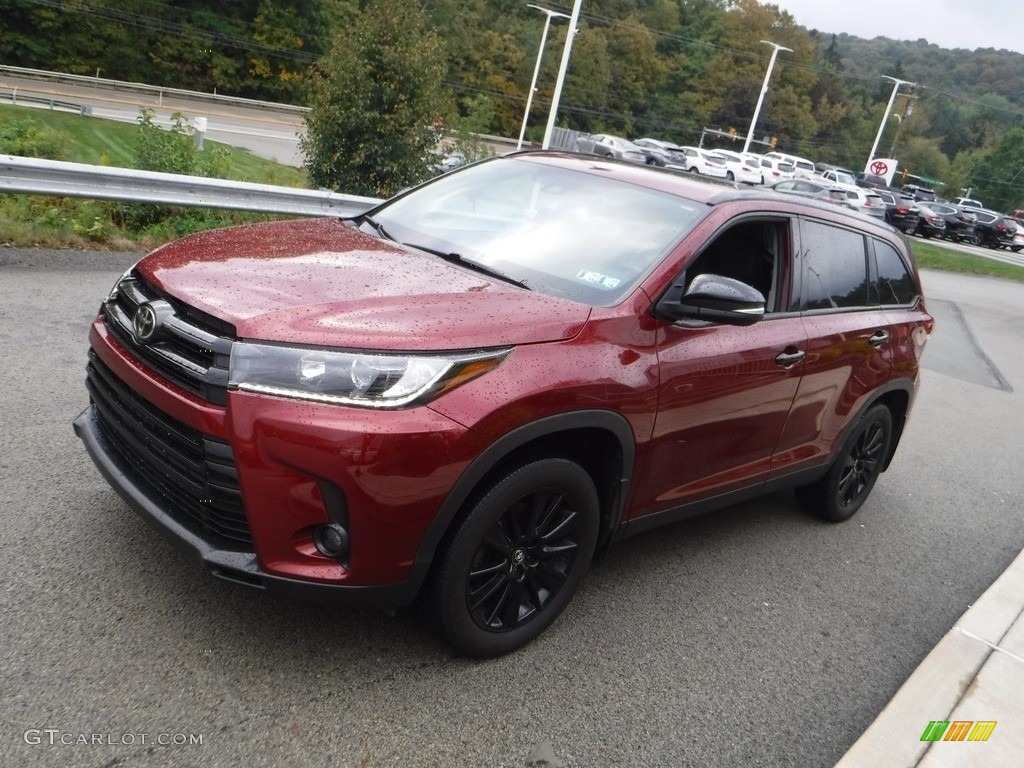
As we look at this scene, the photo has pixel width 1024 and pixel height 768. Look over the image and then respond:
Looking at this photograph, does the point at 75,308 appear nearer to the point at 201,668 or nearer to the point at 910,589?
the point at 201,668

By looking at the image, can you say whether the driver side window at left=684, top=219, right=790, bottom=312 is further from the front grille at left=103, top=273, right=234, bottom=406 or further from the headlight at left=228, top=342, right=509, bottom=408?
the front grille at left=103, top=273, right=234, bottom=406

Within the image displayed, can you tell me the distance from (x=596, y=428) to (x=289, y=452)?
1.15 m

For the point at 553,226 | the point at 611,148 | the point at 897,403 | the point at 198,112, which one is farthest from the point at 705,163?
the point at 553,226

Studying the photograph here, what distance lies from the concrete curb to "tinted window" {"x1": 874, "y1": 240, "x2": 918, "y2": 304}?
173 cm

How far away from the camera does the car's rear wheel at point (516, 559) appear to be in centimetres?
299

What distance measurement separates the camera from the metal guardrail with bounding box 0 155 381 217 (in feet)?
24.4

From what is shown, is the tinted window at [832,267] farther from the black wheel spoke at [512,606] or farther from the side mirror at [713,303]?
the black wheel spoke at [512,606]

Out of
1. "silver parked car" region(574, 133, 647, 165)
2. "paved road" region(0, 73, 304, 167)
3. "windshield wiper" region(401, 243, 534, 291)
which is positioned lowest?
"paved road" region(0, 73, 304, 167)

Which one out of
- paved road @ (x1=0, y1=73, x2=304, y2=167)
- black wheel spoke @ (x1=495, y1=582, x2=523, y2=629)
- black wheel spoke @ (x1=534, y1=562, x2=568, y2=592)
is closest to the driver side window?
black wheel spoke @ (x1=534, y1=562, x2=568, y2=592)

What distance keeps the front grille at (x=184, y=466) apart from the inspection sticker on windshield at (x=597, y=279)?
156cm

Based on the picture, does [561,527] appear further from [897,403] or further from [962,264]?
[962,264]

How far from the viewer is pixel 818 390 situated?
14.7 feet

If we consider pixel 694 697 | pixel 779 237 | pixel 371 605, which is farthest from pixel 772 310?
pixel 371 605

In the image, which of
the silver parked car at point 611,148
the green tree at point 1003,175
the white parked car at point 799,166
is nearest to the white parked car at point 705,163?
the silver parked car at point 611,148
